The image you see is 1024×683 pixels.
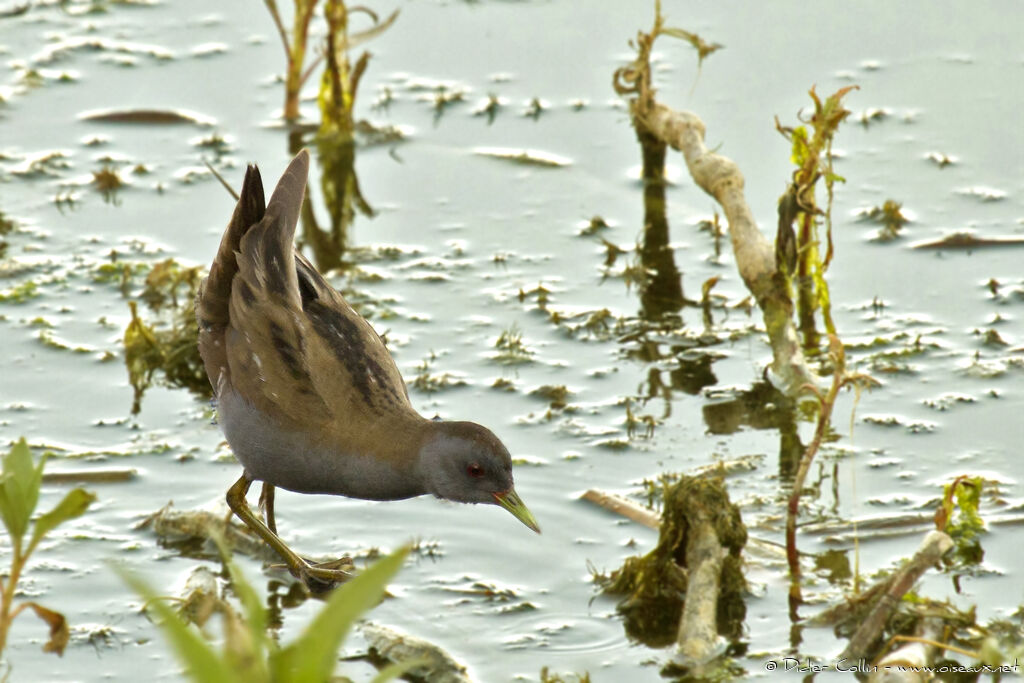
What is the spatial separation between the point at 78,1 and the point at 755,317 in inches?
232

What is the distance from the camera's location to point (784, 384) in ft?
21.2

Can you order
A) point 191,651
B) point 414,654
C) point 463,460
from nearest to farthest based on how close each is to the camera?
point 191,651 < point 463,460 < point 414,654

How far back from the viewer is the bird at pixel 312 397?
431 centimetres

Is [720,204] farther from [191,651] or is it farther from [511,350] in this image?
[191,651]

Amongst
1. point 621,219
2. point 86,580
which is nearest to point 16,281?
point 86,580

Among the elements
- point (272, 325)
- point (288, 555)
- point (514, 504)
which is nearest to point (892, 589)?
point (514, 504)

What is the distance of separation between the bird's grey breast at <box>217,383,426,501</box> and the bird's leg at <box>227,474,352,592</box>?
11.1 inches

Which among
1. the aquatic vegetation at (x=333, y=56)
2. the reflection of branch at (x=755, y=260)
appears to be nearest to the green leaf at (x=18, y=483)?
the reflection of branch at (x=755, y=260)

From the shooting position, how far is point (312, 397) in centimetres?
442

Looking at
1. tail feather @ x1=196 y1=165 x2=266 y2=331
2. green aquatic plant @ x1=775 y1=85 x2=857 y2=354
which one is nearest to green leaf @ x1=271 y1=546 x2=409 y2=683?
tail feather @ x1=196 y1=165 x2=266 y2=331

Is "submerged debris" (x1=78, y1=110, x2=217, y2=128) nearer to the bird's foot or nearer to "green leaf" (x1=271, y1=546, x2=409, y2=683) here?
the bird's foot

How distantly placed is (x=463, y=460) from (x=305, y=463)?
1.53 feet

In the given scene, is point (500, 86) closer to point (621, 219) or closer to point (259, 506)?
point (621, 219)

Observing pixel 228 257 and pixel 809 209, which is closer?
pixel 228 257
